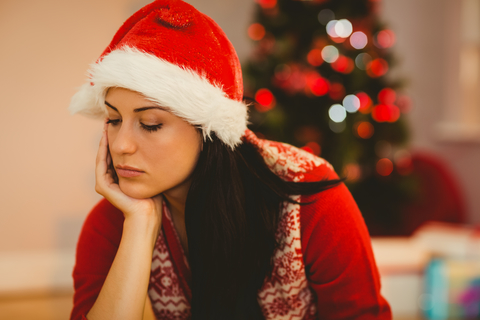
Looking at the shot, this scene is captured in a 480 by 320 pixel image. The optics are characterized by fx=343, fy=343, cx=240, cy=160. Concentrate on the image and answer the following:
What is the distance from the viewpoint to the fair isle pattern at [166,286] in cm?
95

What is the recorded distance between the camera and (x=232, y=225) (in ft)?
2.71

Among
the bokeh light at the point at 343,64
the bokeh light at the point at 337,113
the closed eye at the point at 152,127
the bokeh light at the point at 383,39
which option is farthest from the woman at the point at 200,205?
the bokeh light at the point at 383,39

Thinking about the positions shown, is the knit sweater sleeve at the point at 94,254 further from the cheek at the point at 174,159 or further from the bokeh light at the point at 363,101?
the bokeh light at the point at 363,101

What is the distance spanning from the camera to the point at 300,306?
2.94 ft

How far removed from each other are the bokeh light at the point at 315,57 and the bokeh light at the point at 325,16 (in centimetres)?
16

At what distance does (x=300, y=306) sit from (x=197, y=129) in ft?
1.75

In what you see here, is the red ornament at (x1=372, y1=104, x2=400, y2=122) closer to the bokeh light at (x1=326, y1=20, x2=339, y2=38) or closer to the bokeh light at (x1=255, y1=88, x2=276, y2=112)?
the bokeh light at (x1=326, y1=20, x2=339, y2=38)

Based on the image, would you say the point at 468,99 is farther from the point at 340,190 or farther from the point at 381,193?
the point at 340,190

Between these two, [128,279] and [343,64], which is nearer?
[128,279]

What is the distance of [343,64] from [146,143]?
1580 millimetres

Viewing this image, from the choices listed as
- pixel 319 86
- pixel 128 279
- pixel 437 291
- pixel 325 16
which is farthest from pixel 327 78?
pixel 128 279

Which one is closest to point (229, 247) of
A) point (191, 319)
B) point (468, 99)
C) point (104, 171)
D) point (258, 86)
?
point (191, 319)

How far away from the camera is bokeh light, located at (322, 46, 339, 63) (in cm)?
198

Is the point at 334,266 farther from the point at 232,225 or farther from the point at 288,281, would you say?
the point at 232,225
